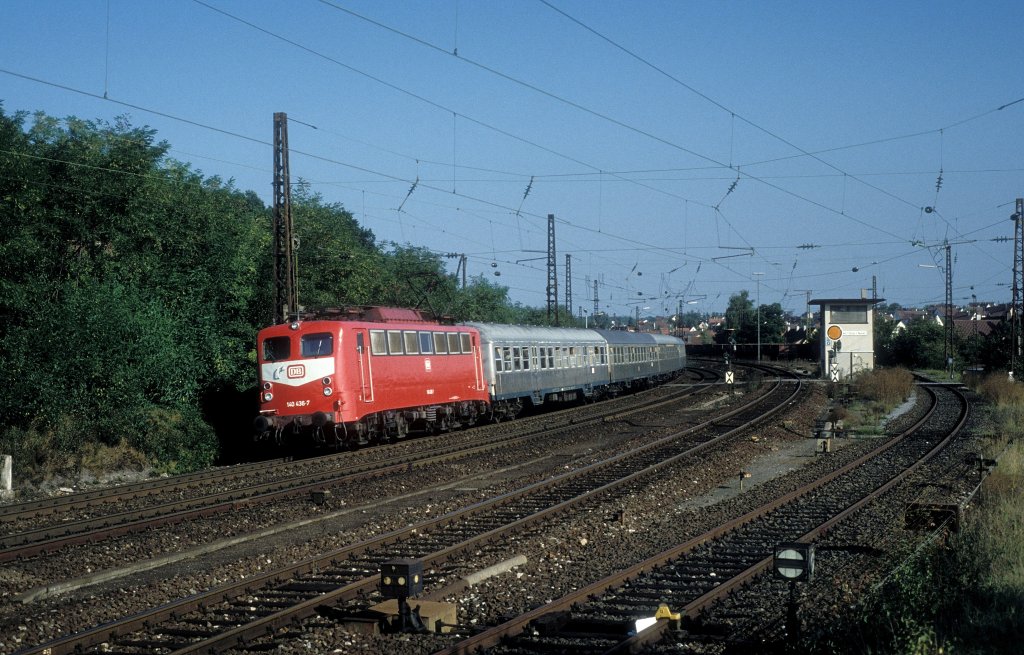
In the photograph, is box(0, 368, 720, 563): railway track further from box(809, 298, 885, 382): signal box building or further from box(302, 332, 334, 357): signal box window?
box(809, 298, 885, 382): signal box building

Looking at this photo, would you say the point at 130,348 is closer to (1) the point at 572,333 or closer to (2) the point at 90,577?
(2) the point at 90,577

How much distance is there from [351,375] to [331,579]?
1140 cm

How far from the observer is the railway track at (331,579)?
7887 mm

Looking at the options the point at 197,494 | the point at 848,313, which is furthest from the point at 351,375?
the point at 848,313

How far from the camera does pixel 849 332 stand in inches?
2002

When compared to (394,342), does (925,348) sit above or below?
below

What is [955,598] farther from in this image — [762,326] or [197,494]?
[762,326]

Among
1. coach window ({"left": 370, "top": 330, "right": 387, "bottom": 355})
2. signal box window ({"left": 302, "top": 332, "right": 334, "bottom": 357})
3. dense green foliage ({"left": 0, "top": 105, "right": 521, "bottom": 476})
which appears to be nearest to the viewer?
dense green foliage ({"left": 0, "top": 105, "right": 521, "bottom": 476})

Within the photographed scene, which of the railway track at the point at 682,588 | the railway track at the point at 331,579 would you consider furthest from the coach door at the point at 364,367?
the railway track at the point at 682,588

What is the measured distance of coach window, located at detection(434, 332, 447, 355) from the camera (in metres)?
25.4

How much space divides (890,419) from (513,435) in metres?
12.8

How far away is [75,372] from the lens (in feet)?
64.4

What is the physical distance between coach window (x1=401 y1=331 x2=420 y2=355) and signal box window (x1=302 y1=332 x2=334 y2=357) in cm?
289

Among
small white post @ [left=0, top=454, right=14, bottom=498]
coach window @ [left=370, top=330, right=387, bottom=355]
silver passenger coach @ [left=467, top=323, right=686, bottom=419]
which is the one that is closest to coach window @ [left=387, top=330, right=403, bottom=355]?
coach window @ [left=370, top=330, right=387, bottom=355]
